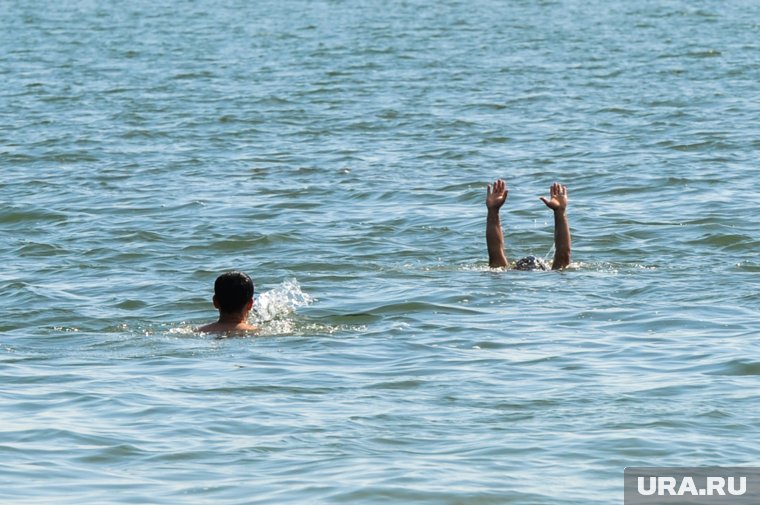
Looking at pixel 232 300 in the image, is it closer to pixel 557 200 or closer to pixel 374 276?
pixel 374 276

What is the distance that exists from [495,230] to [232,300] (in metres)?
3.64

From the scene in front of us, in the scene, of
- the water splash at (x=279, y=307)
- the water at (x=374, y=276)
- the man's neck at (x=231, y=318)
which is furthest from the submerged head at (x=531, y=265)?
the man's neck at (x=231, y=318)

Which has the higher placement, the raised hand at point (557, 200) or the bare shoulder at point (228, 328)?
the raised hand at point (557, 200)

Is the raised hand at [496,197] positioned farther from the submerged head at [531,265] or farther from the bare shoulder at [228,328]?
the bare shoulder at [228,328]

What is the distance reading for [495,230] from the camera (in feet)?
51.0

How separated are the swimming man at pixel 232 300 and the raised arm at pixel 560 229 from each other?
12.4ft

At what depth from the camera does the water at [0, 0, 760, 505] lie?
9242mm

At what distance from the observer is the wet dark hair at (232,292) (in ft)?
42.2

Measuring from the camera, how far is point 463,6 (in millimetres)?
49594

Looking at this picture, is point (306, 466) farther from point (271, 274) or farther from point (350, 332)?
point (271, 274)

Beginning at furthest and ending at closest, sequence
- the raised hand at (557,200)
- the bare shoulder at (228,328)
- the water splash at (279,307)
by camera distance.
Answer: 1. the raised hand at (557,200)
2. the water splash at (279,307)
3. the bare shoulder at (228,328)

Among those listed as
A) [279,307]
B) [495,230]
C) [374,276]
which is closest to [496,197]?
[495,230]

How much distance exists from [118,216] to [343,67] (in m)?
15.9

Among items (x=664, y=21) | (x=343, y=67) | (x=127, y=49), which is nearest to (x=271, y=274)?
(x=343, y=67)
